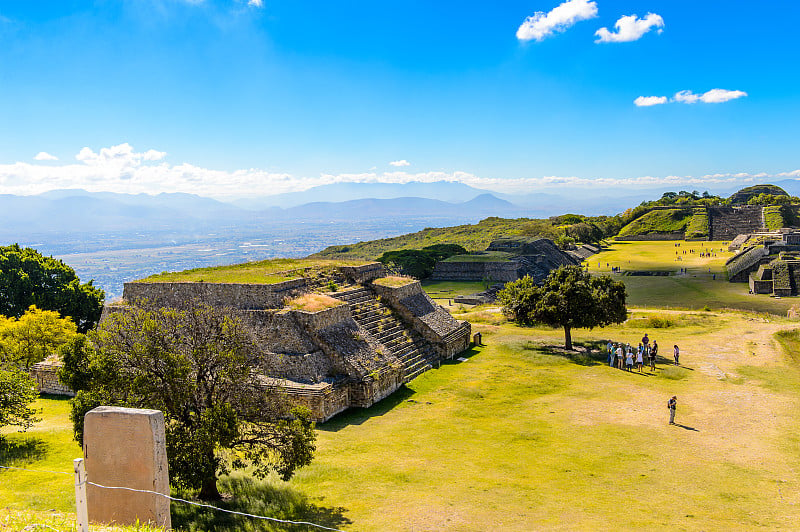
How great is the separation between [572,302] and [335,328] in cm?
1154

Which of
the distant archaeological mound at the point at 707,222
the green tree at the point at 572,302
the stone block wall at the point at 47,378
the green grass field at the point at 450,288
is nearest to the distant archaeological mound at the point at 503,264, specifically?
the green grass field at the point at 450,288

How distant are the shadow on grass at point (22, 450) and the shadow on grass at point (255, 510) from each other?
5157 millimetres

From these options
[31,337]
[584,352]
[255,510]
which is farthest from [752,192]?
[255,510]

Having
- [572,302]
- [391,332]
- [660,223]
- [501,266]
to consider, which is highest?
[660,223]

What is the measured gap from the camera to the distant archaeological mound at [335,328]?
57.1 feet

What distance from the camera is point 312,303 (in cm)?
1980

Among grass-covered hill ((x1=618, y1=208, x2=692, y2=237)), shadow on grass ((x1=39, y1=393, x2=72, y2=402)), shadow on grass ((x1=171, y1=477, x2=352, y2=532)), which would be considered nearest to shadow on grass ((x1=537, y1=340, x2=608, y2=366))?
shadow on grass ((x1=171, y1=477, x2=352, y2=532))

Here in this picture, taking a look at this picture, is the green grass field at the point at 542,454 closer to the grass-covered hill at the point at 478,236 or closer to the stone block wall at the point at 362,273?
the stone block wall at the point at 362,273

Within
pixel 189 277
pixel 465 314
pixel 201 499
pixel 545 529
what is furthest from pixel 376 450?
pixel 465 314

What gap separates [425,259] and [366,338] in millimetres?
41566

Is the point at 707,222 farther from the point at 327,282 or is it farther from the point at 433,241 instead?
the point at 327,282

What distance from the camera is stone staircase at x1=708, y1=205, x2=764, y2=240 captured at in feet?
312

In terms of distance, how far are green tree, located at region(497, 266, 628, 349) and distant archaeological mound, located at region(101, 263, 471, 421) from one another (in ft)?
11.8

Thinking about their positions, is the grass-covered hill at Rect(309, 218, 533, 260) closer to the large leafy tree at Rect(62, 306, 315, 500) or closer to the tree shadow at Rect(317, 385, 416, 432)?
the tree shadow at Rect(317, 385, 416, 432)
